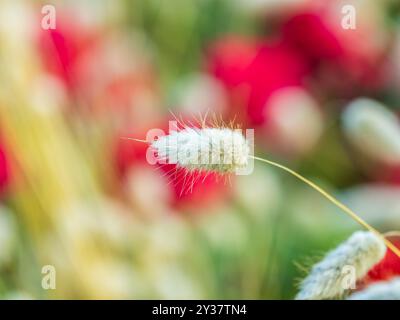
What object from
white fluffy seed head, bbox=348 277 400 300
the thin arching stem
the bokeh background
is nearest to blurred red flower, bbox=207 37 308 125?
the bokeh background

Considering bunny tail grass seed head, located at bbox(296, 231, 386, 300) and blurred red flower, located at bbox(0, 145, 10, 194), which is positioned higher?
blurred red flower, located at bbox(0, 145, 10, 194)

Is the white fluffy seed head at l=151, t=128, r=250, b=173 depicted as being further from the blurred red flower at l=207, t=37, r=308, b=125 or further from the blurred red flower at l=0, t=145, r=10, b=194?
the blurred red flower at l=0, t=145, r=10, b=194

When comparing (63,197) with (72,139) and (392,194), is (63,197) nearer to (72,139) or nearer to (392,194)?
(72,139)

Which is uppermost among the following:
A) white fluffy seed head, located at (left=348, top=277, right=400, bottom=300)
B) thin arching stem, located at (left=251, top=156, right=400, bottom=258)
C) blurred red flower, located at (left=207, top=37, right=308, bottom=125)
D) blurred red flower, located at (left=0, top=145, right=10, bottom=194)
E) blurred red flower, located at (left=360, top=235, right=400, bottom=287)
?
blurred red flower, located at (left=207, top=37, right=308, bottom=125)

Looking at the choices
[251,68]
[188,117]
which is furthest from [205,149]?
[251,68]

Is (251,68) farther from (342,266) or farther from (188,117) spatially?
(342,266)

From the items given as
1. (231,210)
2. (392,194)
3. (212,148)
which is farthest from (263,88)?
(392,194)
